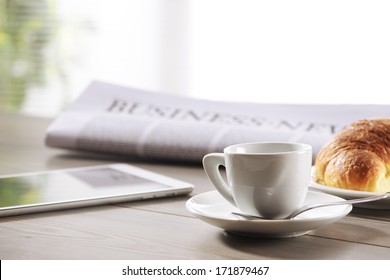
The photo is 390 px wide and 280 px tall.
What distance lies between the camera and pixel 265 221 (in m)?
0.63

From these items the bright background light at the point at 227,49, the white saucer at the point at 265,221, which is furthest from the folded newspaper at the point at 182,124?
the bright background light at the point at 227,49

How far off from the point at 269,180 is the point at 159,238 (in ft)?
0.44

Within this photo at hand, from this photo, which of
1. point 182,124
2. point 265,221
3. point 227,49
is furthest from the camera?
point 227,49

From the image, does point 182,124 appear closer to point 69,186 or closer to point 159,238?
point 69,186

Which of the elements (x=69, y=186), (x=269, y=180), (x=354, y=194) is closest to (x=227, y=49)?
(x=69, y=186)

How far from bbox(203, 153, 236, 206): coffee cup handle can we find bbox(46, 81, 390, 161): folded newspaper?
0.38 m

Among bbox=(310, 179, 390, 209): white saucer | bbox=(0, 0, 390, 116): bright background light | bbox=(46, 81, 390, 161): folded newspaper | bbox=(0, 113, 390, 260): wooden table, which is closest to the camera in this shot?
bbox=(0, 113, 390, 260): wooden table

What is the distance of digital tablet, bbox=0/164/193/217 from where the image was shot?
2.73 feet

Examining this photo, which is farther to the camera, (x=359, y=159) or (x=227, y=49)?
(x=227, y=49)

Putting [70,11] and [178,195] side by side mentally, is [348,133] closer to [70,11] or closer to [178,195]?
Answer: [178,195]

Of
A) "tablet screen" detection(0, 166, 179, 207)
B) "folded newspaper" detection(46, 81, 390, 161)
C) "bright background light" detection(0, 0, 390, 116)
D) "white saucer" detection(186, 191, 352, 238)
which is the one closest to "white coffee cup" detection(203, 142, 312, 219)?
"white saucer" detection(186, 191, 352, 238)

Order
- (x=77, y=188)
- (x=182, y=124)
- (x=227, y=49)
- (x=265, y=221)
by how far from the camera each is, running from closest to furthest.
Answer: (x=265, y=221) → (x=77, y=188) → (x=182, y=124) → (x=227, y=49)

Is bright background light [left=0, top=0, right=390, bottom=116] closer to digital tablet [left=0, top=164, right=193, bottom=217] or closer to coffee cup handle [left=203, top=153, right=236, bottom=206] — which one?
digital tablet [left=0, top=164, right=193, bottom=217]

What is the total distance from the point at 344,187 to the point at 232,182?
0.19 m
